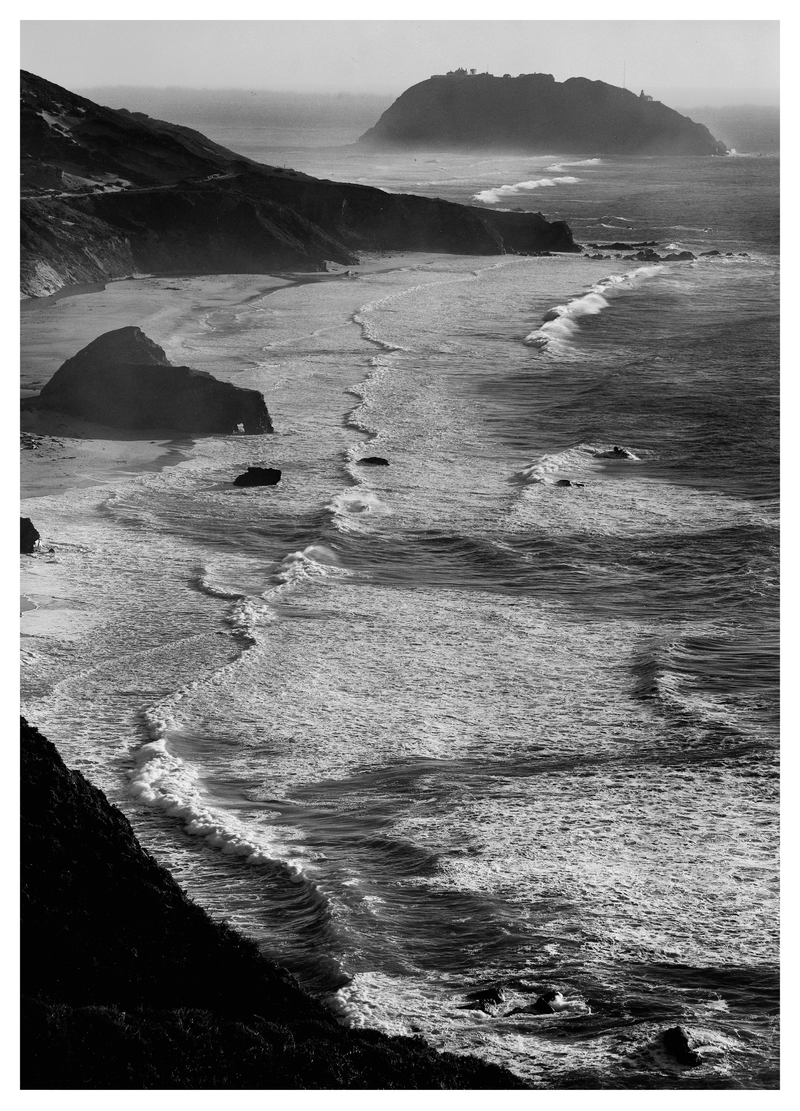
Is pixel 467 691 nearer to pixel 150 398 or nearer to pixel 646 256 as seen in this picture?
pixel 150 398

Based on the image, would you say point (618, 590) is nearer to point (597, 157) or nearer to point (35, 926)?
point (35, 926)

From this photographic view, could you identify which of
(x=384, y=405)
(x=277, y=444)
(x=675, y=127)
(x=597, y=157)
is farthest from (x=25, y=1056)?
(x=675, y=127)

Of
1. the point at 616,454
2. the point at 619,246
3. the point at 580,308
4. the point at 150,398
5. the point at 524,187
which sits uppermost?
the point at 524,187

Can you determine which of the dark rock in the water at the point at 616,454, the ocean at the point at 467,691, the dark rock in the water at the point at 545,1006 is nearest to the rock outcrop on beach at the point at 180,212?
the ocean at the point at 467,691

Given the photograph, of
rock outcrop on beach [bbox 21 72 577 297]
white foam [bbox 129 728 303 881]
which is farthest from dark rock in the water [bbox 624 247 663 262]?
white foam [bbox 129 728 303 881]

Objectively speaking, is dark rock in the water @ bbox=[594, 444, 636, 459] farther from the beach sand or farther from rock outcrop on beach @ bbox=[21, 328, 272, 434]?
the beach sand

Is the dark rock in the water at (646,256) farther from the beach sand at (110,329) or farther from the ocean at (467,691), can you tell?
the ocean at (467,691)

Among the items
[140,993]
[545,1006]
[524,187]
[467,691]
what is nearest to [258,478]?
[467,691]
